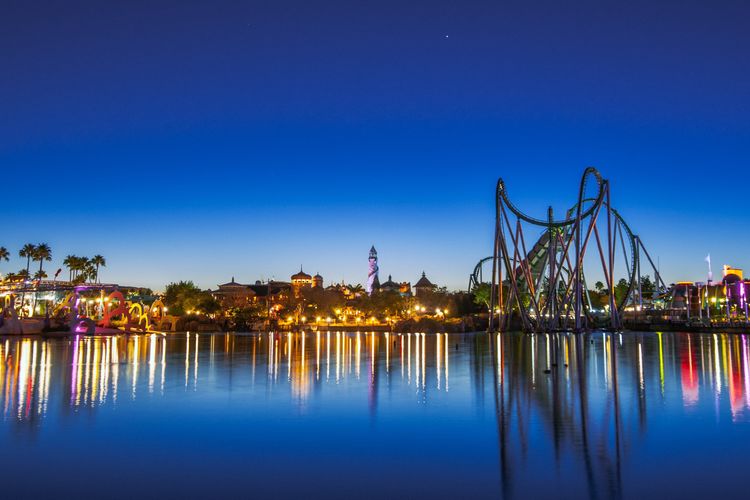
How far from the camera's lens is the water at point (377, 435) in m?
8.31

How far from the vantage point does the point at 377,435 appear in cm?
1177

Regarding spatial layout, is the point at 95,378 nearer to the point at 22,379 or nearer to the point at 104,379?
the point at 104,379

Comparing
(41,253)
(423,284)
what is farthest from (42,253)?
(423,284)

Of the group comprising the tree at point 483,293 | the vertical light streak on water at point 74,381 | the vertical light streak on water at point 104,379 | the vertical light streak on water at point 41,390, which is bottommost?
the vertical light streak on water at point 104,379

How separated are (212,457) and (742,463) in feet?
25.4

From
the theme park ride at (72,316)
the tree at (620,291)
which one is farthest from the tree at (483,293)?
the theme park ride at (72,316)

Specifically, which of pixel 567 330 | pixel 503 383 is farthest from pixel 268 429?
pixel 567 330

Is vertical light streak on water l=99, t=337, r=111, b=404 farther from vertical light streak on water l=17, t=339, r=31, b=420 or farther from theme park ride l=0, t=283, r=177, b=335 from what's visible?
theme park ride l=0, t=283, r=177, b=335

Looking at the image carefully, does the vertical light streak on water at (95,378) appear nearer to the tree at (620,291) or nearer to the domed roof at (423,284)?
the tree at (620,291)

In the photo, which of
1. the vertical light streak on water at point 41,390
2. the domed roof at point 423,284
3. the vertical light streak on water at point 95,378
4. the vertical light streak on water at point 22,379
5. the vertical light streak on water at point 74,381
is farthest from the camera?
the domed roof at point 423,284

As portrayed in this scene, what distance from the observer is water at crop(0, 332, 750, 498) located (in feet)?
27.3

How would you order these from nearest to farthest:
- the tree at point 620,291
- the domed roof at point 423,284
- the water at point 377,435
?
1. the water at point 377,435
2. the tree at point 620,291
3. the domed roof at point 423,284

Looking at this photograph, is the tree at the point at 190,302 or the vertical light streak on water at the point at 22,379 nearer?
the vertical light streak on water at the point at 22,379

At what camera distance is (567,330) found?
203ft
